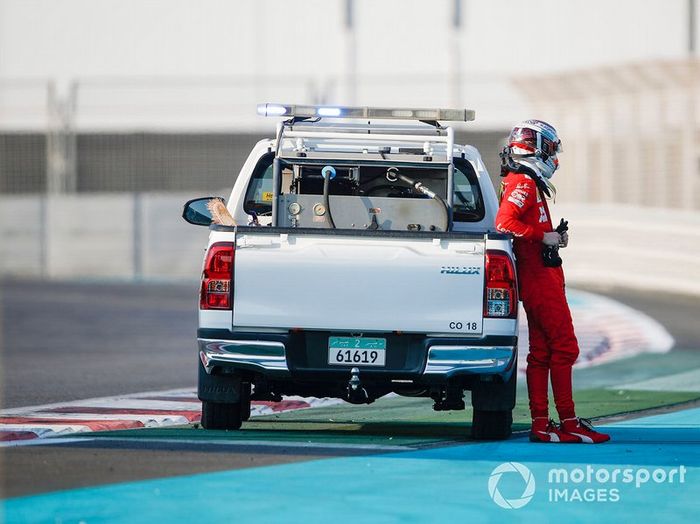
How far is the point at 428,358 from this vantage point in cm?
1016

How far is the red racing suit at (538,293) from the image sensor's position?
1072cm

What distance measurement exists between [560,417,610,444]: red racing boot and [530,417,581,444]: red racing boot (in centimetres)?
3

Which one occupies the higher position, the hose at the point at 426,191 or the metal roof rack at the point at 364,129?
the metal roof rack at the point at 364,129

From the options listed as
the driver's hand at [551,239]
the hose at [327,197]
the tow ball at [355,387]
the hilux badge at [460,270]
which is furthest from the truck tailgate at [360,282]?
the hose at [327,197]

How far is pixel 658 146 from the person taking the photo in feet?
93.8

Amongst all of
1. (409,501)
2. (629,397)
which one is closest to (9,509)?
(409,501)

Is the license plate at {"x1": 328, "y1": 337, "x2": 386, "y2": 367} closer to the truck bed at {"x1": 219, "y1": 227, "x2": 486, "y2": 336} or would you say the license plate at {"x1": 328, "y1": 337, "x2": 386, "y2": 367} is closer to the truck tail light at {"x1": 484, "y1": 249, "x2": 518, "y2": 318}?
the truck bed at {"x1": 219, "y1": 227, "x2": 486, "y2": 336}

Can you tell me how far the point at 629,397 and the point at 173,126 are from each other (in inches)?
889

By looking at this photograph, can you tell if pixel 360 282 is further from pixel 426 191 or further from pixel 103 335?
pixel 103 335

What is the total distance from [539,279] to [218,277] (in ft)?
6.57

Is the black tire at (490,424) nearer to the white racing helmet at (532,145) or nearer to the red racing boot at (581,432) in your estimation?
the red racing boot at (581,432)

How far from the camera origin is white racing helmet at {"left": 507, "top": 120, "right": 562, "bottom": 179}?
10852 millimetres

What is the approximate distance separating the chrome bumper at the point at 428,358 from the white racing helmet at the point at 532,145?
1.26 metres

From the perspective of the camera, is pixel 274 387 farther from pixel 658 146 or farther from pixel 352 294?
pixel 658 146
